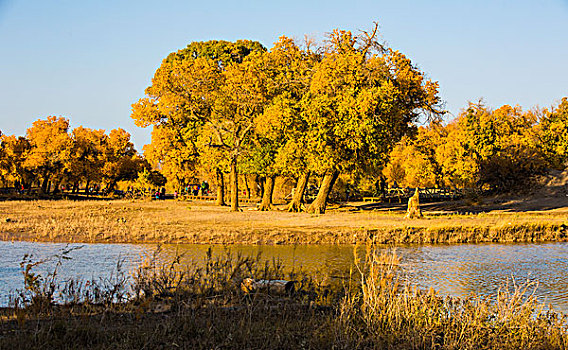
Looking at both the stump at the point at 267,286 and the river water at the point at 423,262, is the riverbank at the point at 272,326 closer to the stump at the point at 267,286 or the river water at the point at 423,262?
the stump at the point at 267,286

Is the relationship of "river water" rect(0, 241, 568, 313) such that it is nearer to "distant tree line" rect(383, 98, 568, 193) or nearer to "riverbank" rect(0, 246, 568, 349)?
"riverbank" rect(0, 246, 568, 349)

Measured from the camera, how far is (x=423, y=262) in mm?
20750

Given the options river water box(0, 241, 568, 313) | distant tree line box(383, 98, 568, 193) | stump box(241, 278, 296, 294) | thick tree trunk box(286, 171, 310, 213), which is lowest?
river water box(0, 241, 568, 313)

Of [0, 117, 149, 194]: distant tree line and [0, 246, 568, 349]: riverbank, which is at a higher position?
[0, 117, 149, 194]: distant tree line

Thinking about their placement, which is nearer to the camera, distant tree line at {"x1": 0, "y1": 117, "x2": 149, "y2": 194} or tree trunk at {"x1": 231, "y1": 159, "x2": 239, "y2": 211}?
tree trunk at {"x1": 231, "y1": 159, "x2": 239, "y2": 211}

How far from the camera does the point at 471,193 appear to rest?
60.1 meters

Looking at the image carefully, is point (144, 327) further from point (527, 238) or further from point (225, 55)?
point (225, 55)

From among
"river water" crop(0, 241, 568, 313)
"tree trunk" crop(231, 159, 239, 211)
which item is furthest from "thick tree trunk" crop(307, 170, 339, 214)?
"river water" crop(0, 241, 568, 313)

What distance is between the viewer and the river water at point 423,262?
16.0m

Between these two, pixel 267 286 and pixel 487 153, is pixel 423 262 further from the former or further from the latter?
pixel 487 153

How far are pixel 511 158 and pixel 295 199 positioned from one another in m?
31.8

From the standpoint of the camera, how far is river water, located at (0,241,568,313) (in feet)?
52.4

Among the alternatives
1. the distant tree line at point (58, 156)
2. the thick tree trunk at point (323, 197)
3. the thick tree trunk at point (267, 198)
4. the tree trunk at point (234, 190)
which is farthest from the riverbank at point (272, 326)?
the distant tree line at point (58, 156)

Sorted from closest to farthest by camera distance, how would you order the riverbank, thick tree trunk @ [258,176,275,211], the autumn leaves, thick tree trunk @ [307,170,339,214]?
the riverbank, the autumn leaves, thick tree trunk @ [307,170,339,214], thick tree trunk @ [258,176,275,211]
